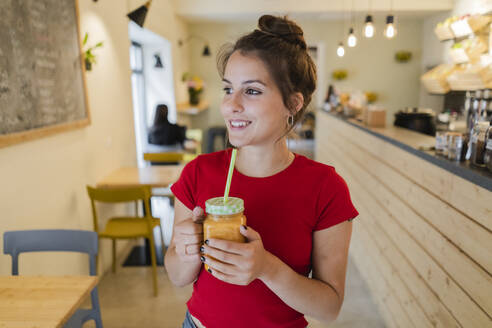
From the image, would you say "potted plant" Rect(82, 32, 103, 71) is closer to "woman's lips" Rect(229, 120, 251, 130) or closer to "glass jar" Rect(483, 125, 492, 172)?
"woman's lips" Rect(229, 120, 251, 130)

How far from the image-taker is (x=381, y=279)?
2.71 metres

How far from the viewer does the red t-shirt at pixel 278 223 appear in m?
0.96

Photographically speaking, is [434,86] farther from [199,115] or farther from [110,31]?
[110,31]

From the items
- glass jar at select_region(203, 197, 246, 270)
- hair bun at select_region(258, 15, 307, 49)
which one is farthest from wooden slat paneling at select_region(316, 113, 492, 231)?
glass jar at select_region(203, 197, 246, 270)

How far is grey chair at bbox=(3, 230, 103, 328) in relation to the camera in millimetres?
1771

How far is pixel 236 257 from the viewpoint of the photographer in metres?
0.75

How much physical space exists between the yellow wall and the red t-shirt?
1535 mm

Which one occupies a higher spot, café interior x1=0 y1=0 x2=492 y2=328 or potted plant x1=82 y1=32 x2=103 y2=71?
potted plant x1=82 y1=32 x2=103 y2=71

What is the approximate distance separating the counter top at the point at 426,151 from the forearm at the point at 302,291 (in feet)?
2.81

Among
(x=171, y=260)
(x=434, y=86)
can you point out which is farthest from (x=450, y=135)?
(x=434, y=86)

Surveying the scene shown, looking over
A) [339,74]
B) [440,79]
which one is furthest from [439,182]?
[339,74]

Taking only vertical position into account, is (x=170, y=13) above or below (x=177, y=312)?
above

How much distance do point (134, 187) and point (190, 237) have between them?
2.12 metres

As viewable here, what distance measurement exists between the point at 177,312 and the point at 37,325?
5.35 feet
